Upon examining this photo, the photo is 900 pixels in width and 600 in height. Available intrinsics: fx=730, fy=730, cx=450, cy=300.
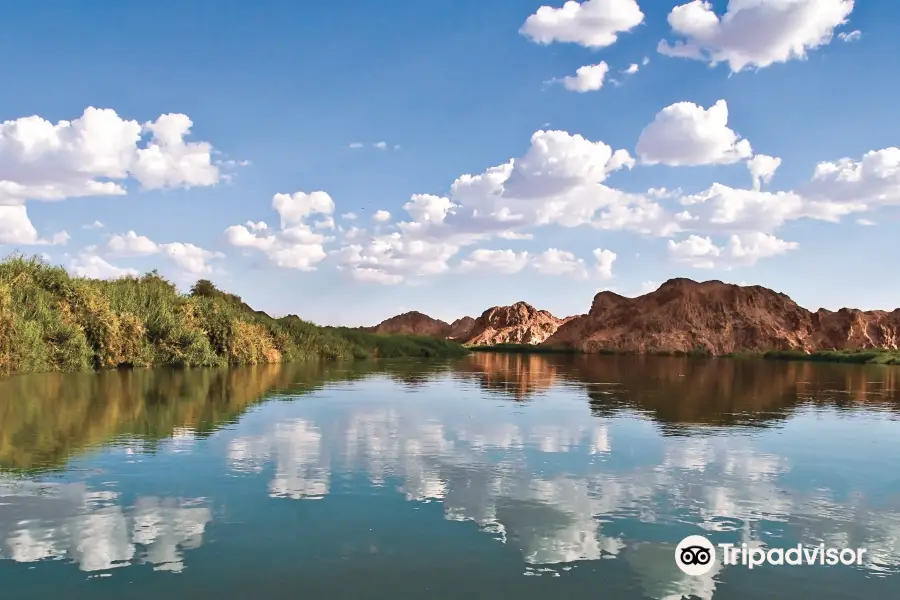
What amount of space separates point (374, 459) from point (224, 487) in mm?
4470

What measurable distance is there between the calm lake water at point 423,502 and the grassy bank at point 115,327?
18096 millimetres

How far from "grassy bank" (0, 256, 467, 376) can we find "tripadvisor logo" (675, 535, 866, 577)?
138 ft

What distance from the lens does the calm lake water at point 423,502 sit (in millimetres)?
9539

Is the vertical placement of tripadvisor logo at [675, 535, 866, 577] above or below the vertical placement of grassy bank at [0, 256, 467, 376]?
below

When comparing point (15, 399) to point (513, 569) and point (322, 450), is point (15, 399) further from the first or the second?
point (513, 569)

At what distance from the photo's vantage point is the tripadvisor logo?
1040cm

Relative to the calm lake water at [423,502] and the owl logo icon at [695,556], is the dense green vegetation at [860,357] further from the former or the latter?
the owl logo icon at [695,556]

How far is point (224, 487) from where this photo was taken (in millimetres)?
14555

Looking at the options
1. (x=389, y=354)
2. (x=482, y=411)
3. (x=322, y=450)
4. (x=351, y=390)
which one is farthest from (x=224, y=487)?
(x=389, y=354)

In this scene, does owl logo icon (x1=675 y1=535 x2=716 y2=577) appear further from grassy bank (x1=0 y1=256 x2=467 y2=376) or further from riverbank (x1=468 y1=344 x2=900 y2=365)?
riverbank (x1=468 y1=344 x2=900 y2=365)

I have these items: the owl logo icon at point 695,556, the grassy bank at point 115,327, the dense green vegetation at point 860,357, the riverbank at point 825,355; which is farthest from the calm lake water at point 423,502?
the riverbank at point 825,355

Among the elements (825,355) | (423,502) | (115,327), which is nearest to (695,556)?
(423,502)

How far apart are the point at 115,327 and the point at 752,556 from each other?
5003 centimetres

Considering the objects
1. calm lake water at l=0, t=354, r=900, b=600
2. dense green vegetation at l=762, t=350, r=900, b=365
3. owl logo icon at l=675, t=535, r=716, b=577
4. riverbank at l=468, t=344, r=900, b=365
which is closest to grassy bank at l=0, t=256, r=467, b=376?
calm lake water at l=0, t=354, r=900, b=600
